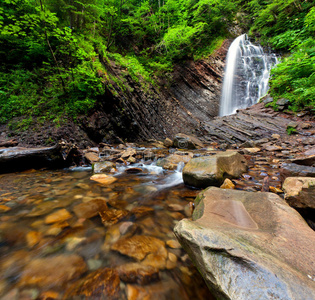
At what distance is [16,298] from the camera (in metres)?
0.95

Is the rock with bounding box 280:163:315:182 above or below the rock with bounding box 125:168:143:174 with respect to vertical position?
above

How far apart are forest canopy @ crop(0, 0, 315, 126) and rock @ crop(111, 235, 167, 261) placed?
17.3ft

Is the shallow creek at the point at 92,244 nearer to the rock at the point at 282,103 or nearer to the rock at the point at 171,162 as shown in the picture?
the rock at the point at 171,162

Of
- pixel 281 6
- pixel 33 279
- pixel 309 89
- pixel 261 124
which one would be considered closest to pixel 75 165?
pixel 33 279

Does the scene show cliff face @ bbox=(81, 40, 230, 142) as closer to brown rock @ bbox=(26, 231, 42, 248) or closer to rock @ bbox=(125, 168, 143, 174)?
rock @ bbox=(125, 168, 143, 174)

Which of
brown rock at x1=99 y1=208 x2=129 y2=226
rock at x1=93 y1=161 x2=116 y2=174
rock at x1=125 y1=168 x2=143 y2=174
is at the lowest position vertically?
rock at x1=125 y1=168 x2=143 y2=174

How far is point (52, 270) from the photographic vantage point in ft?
3.81

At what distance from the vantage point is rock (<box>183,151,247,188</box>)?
2.70 meters

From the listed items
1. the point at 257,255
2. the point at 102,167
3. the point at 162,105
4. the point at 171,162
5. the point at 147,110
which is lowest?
the point at 171,162

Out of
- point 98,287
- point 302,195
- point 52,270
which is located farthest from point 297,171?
point 52,270

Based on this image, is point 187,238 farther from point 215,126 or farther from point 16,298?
point 215,126

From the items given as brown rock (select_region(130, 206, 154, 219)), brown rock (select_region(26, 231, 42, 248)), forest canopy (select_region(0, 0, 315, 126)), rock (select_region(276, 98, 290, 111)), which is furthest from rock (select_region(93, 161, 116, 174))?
rock (select_region(276, 98, 290, 111))

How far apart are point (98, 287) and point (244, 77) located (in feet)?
55.4

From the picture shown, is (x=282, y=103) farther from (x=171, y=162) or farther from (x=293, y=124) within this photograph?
(x=171, y=162)
